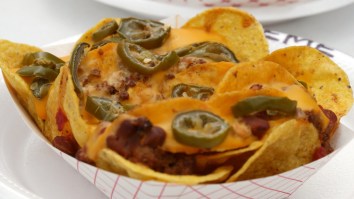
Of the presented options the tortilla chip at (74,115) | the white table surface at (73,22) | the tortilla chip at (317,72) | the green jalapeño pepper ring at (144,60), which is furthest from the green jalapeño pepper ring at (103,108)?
the white table surface at (73,22)

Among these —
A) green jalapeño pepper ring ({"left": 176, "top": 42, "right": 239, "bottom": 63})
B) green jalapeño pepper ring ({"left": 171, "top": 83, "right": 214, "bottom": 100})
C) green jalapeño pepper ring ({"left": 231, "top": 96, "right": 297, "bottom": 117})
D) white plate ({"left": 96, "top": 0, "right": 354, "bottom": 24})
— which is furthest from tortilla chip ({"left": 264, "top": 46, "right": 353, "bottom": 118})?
white plate ({"left": 96, "top": 0, "right": 354, "bottom": 24})

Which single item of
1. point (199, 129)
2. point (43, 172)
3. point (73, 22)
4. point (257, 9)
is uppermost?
point (199, 129)

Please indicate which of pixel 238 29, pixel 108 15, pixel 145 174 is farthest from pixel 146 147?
pixel 108 15

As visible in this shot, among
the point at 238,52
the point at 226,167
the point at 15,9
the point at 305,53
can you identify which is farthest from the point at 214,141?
the point at 15,9

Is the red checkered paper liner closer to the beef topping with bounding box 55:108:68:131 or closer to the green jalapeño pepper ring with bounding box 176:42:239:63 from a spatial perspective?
the beef topping with bounding box 55:108:68:131

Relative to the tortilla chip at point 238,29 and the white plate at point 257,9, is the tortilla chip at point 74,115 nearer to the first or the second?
the tortilla chip at point 238,29

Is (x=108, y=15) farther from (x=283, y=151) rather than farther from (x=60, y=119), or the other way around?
(x=283, y=151)
